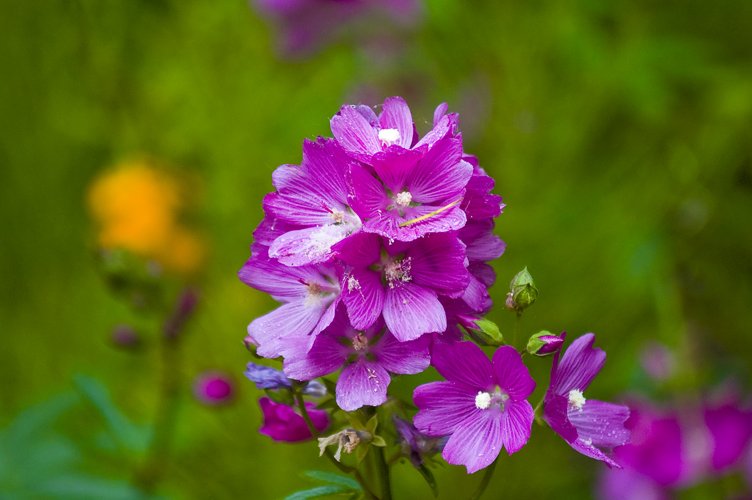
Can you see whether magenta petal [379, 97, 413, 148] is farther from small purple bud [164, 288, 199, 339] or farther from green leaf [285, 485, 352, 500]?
small purple bud [164, 288, 199, 339]

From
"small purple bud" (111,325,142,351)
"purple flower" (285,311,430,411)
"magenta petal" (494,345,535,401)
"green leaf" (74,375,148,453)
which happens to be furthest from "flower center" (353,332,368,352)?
"small purple bud" (111,325,142,351)

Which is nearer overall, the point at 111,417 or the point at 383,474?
the point at 383,474

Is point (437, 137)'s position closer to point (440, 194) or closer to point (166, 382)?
point (440, 194)

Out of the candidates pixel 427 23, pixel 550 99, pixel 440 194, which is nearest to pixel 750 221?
pixel 550 99

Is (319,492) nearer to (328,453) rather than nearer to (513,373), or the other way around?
(328,453)

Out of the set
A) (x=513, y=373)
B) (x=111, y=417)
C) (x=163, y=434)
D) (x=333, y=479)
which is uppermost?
(x=513, y=373)

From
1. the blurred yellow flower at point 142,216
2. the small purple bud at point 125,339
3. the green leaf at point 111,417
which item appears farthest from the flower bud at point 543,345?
the blurred yellow flower at point 142,216

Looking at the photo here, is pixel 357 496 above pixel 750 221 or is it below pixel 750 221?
above

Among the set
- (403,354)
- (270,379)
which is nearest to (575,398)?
(403,354)
